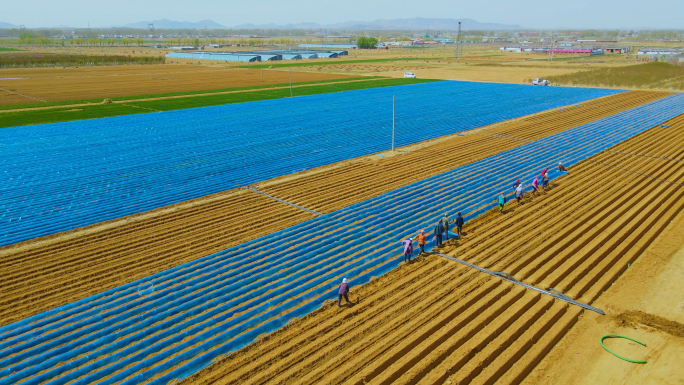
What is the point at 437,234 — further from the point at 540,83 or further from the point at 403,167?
the point at 540,83

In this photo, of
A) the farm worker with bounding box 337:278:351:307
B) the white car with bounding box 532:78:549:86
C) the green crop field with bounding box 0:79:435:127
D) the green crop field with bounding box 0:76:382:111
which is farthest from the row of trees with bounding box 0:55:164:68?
the farm worker with bounding box 337:278:351:307

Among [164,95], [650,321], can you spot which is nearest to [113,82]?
[164,95]

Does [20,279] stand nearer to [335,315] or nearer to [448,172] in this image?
[335,315]

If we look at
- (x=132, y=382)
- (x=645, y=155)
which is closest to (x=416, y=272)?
(x=132, y=382)

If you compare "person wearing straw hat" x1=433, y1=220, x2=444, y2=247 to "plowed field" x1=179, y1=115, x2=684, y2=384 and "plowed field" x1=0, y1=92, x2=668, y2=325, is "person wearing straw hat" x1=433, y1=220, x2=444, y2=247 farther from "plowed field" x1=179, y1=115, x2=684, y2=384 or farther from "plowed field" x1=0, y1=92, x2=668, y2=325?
"plowed field" x1=0, y1=92, x2=668, y2=325

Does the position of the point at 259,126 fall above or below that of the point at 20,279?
above

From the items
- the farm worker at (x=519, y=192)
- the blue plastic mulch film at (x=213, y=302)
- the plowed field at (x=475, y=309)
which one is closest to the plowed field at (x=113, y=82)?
the blue plastic mulch film at (x=213, y=302)
